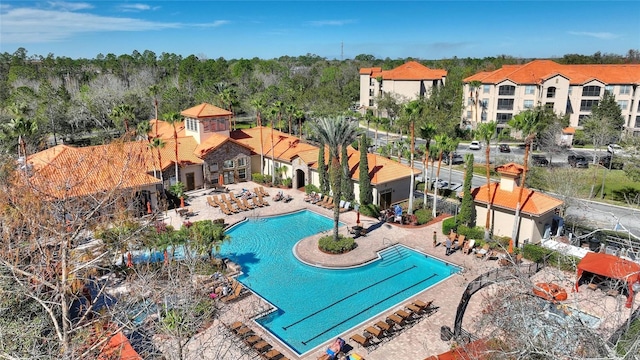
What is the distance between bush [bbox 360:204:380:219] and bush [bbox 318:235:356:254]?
18.8 ft

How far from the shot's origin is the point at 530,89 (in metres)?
66.0

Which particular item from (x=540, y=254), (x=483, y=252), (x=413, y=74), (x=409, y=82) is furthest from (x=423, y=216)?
(x=413, y=74)

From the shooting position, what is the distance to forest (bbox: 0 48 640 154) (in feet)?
164

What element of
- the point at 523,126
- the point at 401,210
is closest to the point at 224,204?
the point at 401,210

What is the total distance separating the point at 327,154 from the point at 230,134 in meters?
12.4

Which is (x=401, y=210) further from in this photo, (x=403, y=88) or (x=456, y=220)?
(x=403, y=88)

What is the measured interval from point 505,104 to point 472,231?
46987 millimetres

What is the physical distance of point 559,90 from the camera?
64.8m

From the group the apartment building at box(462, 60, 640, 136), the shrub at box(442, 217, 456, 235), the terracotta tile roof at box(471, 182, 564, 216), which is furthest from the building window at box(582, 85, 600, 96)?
the shrub at box(442, 217, 456, 235)

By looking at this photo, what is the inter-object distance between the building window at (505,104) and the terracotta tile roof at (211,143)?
44904 mm

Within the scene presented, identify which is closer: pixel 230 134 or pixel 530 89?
pixel 230 134

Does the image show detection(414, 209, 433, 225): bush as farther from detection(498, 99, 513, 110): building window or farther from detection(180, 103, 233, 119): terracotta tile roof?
detection(498, 99, 513, 110): building window

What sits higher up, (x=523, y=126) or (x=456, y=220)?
(x=523, y=126)

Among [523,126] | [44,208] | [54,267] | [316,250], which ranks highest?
[523,126]
